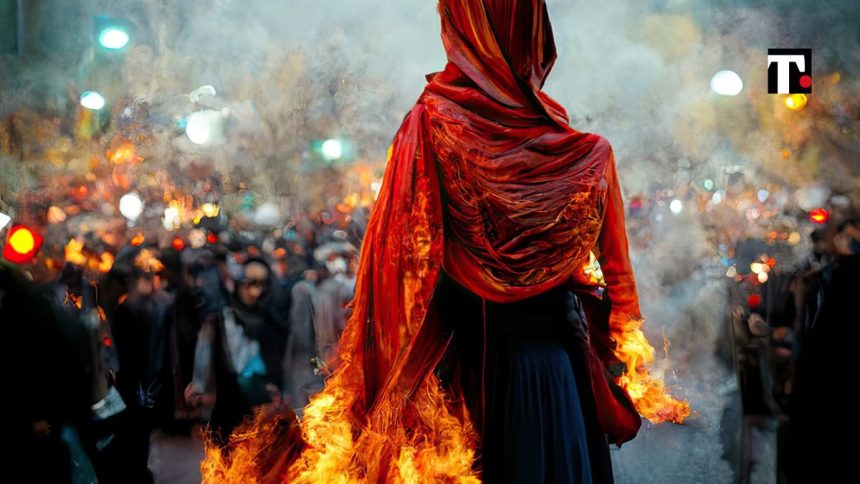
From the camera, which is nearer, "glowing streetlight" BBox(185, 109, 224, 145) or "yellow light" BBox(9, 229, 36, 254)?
"yellow light" BBox(9, 229, 36, 254)

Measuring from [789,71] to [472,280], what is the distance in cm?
260

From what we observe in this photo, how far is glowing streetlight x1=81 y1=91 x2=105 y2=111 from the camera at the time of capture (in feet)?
11.4

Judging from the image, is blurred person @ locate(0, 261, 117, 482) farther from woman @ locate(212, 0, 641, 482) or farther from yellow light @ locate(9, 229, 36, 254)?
woman @ locate(212, 0, 641, 482)

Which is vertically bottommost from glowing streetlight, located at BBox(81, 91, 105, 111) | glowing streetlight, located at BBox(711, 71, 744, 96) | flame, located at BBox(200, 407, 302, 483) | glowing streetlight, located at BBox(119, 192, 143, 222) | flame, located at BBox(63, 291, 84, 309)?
flame, located at BBox(200, 407, 302, 483)

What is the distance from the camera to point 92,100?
347cm

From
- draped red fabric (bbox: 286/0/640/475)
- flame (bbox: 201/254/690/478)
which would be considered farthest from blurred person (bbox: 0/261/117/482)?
draped red fabric (bbox: 286/0/640/475)

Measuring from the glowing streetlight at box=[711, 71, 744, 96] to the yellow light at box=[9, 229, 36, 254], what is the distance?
11.0 feet

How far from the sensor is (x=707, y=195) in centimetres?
390

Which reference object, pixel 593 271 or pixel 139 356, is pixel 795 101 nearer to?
pixel 593 271

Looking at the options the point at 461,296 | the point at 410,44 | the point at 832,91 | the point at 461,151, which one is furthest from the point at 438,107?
the point at 832,91

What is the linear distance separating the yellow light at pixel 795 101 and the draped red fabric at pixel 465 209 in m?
2.26

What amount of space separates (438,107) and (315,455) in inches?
38.0

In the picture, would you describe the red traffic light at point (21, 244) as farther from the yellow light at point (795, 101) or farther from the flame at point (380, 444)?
the yellow light at point (795, 101)

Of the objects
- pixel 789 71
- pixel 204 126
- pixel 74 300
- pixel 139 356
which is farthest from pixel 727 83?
pixel 74 300
